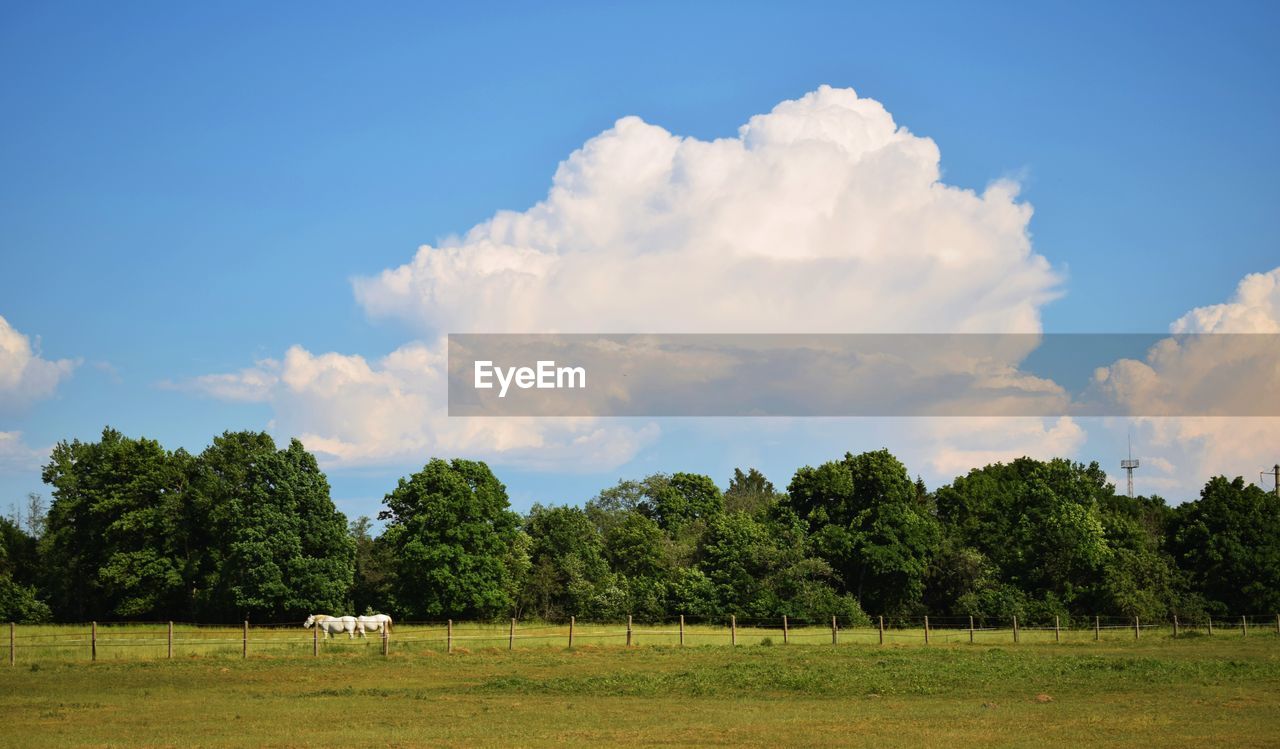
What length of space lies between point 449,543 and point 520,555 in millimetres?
11073

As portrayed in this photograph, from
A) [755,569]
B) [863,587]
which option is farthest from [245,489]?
[863,587]

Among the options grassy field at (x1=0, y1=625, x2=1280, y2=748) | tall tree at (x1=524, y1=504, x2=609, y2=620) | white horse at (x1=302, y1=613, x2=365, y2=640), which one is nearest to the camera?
grassy field at (x1=0, y1=625, x2=1280, y2=748)

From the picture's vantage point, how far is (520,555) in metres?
77.7

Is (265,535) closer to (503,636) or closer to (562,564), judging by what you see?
(503,636)

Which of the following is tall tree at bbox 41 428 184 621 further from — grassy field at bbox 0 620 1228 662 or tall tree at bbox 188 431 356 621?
grassy field at bbox 0 620 1228 662

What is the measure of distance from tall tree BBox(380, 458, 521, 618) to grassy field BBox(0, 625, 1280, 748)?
1971cm

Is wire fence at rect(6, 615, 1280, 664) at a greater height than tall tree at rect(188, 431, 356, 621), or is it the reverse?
tall tree at rect(188, 431, 356, 621)

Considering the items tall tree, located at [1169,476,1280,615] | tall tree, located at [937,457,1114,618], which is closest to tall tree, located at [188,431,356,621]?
tall tree, located at [937,457,1114,618]

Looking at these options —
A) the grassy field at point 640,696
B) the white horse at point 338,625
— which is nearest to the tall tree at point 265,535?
the white horse at point 338,625

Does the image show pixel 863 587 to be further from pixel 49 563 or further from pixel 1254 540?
pixel 49 563

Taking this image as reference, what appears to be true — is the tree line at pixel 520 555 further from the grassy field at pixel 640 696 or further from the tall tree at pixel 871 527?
the grassy field at pixel 640 696

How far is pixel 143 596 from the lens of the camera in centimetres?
6612

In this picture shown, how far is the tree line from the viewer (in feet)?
216

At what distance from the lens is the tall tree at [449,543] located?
217 ft
